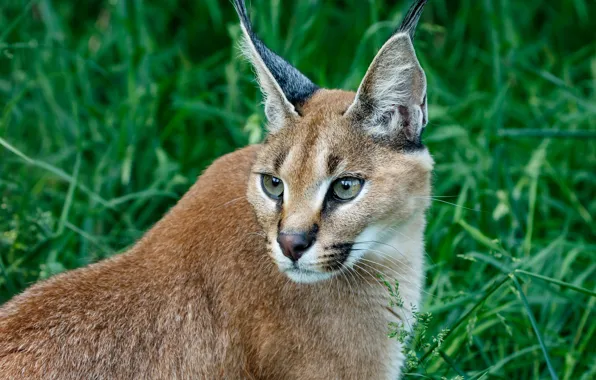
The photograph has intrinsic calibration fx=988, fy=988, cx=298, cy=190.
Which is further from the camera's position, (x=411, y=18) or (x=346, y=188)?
(x=346, y=188)

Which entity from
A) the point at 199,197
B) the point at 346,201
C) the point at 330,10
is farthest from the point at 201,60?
the point at 346,201

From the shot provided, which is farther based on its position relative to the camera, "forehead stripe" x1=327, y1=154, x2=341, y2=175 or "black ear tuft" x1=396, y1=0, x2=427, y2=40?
"forehead stripe" x1=327, y1=154, x2=341, y2=175

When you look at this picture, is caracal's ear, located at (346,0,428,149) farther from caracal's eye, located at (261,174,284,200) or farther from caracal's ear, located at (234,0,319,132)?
caracal's eye, located at (261,174,284,200)

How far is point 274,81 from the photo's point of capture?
15.6 ft

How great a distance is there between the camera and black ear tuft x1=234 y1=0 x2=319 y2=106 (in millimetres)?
4824

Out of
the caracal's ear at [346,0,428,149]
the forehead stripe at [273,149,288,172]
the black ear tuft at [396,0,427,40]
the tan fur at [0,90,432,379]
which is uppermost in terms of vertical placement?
the black ear tuft at [396,0,427,40]

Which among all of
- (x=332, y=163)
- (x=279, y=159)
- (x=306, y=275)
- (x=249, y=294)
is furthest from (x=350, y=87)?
(x=306, y=275)

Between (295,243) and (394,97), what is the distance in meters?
0.89

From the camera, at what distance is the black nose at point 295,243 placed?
4.36 meters

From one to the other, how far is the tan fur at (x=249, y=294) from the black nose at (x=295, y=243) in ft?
0.21

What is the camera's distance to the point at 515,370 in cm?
573

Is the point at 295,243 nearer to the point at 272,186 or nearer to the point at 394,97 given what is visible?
the point at 272,186

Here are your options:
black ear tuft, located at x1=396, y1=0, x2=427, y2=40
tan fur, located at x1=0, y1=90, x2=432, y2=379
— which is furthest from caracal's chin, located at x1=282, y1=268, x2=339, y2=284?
black ear tuft, located at x1=396, y1=0, x2=427, y2=40

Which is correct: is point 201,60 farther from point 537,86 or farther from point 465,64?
point 537,86
